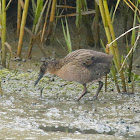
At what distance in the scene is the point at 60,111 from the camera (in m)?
5.21

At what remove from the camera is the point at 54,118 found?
487 cm

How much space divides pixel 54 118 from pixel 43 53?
2924mm

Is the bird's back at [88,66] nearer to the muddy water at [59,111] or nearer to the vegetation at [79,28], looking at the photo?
the vegetation at [79,28]

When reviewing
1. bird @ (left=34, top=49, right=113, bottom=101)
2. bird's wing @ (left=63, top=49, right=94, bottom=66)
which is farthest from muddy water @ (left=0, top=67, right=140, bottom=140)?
bird's wing @ (left=63, top=49, right=94, bottom=66)

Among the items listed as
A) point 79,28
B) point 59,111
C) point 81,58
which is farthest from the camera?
point 79,28

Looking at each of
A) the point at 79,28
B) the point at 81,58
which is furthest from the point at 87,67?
the point at 79,28

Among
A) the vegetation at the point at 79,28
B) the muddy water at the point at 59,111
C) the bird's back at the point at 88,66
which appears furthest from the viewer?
the bird's back at the point at 88,66

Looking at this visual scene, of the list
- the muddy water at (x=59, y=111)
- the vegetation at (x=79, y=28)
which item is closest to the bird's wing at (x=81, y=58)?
the vegetation at (x=79, y=28)

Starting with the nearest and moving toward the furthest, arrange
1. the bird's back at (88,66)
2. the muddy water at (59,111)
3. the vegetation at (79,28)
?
the muddy water at (59,111) < the vegetation at (79,28) < the bird's back at (88,66)

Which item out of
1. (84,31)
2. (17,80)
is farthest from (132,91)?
(84,31)

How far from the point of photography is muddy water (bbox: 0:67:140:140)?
4270 millimetres

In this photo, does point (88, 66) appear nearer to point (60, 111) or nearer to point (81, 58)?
point (81, 58)

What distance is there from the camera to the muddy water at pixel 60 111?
14.0ft

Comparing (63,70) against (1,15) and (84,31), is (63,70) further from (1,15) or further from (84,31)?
(84,31)
